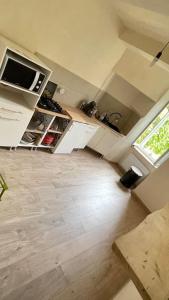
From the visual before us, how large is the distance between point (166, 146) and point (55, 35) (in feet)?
9.81

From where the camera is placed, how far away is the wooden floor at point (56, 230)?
72.1 inches

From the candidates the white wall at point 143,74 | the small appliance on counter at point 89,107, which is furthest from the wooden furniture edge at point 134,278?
the white wall at point 143,74

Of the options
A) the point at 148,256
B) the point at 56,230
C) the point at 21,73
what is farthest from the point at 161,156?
the point at 148,256

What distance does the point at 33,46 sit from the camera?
9.37ft

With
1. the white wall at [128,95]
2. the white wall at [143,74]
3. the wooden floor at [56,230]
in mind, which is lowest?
the wooden floor at [56,230]

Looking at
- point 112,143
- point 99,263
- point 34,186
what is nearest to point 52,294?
point 99,263

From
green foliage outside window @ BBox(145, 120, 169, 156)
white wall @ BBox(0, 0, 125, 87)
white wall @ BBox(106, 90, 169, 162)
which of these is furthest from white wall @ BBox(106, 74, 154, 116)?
green foliage outside window @ BBox(145, 120, 169, 156)

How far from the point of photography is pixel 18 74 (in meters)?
2.45

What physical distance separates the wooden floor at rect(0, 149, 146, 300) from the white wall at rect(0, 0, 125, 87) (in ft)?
5.23

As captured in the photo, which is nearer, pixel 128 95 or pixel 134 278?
pixel 134 278

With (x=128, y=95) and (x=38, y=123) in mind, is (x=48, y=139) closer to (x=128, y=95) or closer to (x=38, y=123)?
(x=38, y=123)

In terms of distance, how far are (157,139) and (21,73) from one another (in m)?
3.23

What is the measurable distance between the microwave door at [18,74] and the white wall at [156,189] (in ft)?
9.05

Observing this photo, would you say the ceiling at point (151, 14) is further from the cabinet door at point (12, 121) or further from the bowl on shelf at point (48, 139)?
the bowl on shelf at point (48, 139)
